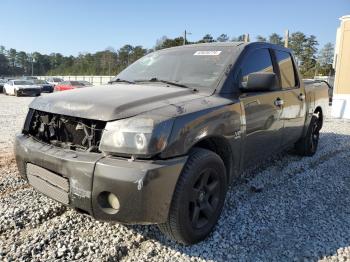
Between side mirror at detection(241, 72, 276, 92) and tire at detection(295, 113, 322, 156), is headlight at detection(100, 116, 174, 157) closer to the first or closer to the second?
side mirror at detection(241, 72, 276, 92)

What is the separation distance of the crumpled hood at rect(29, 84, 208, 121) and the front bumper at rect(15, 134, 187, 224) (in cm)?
33

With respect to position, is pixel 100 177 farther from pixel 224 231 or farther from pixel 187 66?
pixel 187 66

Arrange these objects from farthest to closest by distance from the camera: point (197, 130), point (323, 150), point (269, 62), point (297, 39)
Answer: point (297, 39) → point (323, 150) → point (269, 62) → point (197, 130)

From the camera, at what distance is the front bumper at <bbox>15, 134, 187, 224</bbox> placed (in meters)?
2.30

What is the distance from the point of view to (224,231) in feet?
10.0

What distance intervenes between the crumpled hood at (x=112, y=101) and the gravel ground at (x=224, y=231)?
1036 millimetres

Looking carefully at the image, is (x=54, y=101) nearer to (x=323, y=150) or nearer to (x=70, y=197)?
(x=70, y=197)

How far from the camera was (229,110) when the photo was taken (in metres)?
3.05

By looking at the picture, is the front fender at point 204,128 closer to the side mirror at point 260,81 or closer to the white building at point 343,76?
the side mirror at point 260,81

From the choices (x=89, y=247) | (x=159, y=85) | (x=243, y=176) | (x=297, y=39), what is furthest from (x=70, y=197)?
(x=297, y=39)

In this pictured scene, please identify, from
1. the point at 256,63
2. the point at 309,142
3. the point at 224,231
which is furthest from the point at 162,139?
the point at 309,142

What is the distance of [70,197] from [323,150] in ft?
17.2

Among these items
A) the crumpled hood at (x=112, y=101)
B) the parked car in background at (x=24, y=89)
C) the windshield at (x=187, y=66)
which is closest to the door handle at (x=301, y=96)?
the windshield at (x=187, y=66)

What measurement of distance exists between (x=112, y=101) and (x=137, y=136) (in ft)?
1.61
